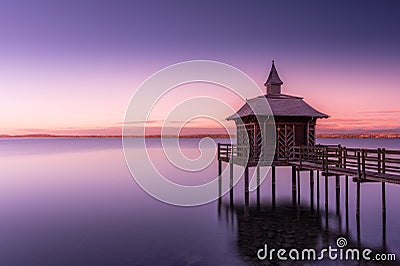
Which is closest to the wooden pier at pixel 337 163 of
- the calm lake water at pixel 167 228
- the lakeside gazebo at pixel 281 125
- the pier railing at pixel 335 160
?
the pier railing at pixel 335 160

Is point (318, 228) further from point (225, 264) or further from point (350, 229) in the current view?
point (225, 264)

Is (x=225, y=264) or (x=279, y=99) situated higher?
(x=279, y=99)

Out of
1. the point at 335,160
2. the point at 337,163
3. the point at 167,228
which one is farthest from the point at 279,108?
the point at 167,228

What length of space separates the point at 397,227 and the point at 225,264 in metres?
11.9

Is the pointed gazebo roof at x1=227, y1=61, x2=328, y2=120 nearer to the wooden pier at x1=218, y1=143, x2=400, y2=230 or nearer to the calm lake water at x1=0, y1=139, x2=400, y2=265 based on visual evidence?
the wooden pier at x1=218, y1=143, x2=400, y2=230

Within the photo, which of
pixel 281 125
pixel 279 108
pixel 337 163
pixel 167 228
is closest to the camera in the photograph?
pixel 337 163

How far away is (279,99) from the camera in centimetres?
2858

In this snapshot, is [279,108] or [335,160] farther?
[279,108]

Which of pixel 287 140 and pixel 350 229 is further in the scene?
pixel 287 140

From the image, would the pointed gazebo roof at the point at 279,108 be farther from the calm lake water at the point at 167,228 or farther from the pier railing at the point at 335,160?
the calm lake water at the point at 167,228

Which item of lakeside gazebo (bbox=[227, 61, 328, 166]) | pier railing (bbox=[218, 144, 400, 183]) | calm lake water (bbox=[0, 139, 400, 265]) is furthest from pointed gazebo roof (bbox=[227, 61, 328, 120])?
calm lake water (bbox=[0, 139, 400, 265])

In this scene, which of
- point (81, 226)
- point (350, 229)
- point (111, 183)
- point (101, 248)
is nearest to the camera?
point (101, 248)

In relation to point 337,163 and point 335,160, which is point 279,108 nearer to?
point 335,160

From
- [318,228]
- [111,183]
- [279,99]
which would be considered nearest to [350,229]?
[318,228]
